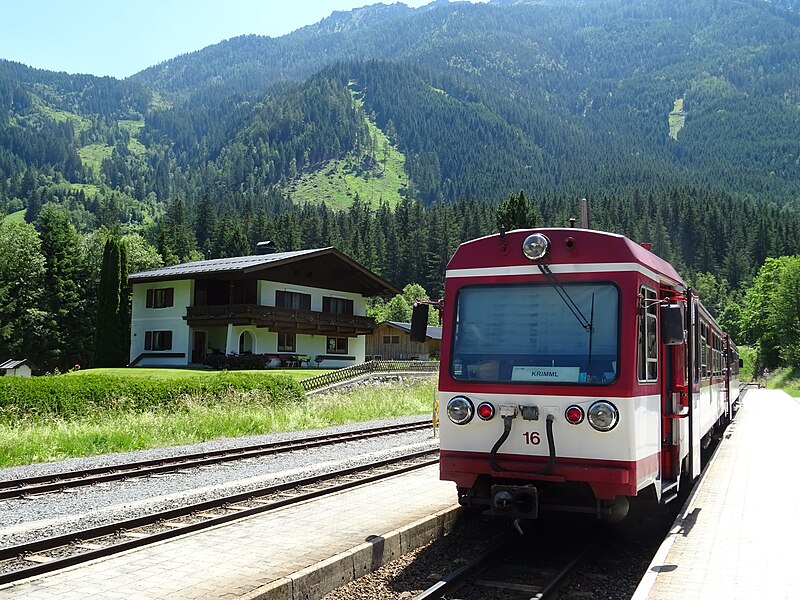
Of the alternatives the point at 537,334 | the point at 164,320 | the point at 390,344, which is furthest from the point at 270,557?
the point at 390,344

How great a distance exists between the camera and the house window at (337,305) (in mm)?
55000

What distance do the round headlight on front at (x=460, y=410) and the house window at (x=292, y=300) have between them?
43.7 m

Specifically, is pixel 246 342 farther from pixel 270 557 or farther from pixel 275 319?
pixel 270 557

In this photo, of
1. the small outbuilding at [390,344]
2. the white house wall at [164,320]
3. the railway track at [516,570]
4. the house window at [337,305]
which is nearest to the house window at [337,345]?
the house window at [337,305]

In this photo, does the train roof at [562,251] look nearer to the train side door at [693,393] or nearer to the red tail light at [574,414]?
the red tail light at [574,414]

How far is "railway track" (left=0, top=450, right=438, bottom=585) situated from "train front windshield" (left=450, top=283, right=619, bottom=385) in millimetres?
3733

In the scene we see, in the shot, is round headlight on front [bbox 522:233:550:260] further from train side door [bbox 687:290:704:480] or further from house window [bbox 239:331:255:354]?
house window [bbox 239:331:255:354]

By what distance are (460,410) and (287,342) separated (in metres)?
44.5

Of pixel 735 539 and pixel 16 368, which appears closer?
pixel 735 539

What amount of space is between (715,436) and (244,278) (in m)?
36.1

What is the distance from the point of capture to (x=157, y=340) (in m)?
53.0

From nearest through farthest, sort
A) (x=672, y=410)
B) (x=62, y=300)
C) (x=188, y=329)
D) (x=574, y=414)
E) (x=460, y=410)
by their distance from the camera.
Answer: (x=574, y=414), (x=460, y=410), (x=672, y=410), (x=188, y=329), (x=62, y=300)

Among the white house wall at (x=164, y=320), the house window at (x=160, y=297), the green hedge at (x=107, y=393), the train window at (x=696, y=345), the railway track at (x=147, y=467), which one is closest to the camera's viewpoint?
the train window at (x=696, y=345)

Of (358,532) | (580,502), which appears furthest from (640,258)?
(358,532)
